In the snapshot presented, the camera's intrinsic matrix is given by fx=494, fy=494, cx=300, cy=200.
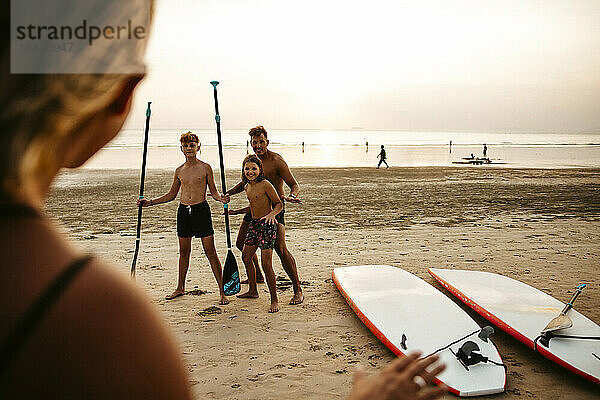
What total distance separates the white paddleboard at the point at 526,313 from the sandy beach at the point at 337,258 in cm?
16

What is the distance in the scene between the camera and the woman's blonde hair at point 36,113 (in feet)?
1.94

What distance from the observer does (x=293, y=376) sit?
4379mm

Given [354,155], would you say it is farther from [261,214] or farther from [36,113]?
[36,113]

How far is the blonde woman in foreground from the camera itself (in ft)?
1.82

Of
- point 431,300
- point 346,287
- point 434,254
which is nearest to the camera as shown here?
point 431,300

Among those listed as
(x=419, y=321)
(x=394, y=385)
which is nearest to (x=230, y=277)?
(x=419, y=321)

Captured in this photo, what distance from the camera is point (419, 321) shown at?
17.1 feet

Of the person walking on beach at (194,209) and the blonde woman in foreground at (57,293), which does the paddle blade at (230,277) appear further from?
the blonde woman in foreground at (57,293)

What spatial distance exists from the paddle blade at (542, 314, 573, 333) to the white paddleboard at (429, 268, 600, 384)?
65 mm

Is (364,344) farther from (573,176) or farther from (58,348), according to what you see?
(573,176)

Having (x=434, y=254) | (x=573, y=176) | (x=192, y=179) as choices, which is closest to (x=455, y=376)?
(x=192, y=179)

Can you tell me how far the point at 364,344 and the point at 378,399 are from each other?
411 centimetres

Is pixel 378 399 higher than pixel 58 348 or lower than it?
lower

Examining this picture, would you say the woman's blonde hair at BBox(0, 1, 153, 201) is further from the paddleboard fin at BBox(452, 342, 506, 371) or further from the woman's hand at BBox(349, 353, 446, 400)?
the paddleboard fin at BBox(452, 342, 506, 371)
